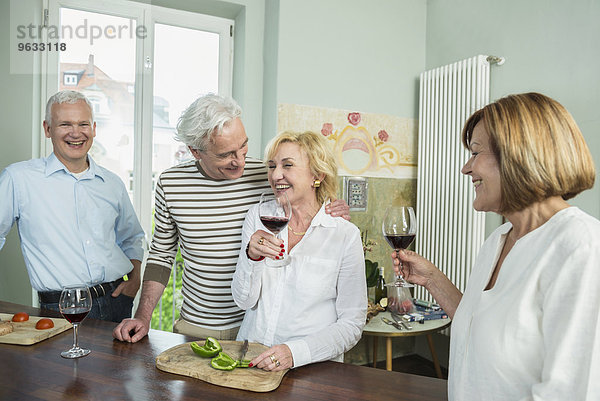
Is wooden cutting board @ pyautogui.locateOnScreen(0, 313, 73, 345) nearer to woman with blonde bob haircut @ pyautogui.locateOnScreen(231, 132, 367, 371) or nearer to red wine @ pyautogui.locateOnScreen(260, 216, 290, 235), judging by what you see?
woman with blonde bob haircut @ pyautogui.locateOnScreen(231, 132, 367, 371)

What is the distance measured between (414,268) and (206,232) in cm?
99

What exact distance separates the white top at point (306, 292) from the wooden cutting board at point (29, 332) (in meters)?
0.68

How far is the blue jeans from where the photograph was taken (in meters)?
2.33

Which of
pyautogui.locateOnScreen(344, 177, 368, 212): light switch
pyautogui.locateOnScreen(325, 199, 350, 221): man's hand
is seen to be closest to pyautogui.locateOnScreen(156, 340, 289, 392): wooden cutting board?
pyautogui.locateOnScreen(325, 199, 350, 221): man's hand

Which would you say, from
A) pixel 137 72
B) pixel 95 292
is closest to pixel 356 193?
pixel 137 72

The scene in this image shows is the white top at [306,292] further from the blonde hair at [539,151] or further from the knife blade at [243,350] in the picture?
the blonde hair at [539,151]

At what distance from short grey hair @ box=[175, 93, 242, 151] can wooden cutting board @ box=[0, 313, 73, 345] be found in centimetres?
89

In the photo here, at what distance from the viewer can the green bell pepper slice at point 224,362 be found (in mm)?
1340

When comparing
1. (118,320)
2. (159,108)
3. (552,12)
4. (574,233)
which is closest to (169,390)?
(574,233)

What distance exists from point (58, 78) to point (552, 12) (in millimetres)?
3450

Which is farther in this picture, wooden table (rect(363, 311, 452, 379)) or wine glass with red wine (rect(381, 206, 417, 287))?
wooden table (rect(363, 311, 452, 379))

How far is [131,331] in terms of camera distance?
67.3 inches

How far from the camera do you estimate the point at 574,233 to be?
97 centimetres

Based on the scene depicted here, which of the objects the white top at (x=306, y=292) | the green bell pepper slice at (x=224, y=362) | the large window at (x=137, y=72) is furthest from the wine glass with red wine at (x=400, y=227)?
the large window at (x=137, y=72)
